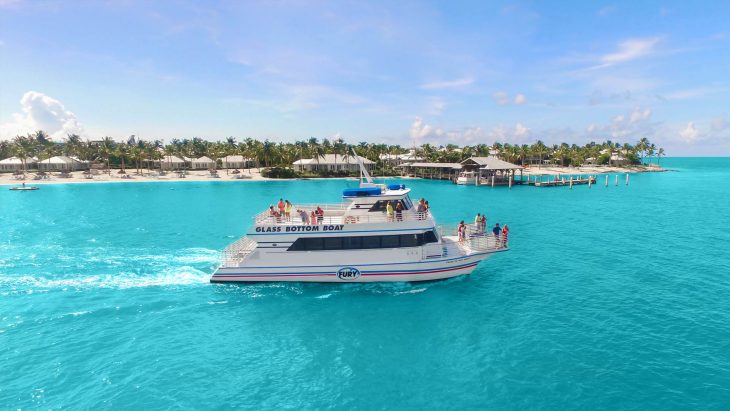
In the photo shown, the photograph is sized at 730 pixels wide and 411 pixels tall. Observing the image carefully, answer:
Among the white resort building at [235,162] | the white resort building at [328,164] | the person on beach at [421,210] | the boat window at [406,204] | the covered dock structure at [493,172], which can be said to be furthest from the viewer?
the white resort building at [235,162]

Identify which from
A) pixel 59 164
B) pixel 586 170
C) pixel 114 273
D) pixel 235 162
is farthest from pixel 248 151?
pixel 586 170

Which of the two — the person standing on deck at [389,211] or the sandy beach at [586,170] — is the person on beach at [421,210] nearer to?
the person standing on deck at [389,211]

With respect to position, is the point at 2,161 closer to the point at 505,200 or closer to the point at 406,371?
the point at 505,200

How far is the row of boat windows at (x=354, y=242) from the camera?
77.6 ft

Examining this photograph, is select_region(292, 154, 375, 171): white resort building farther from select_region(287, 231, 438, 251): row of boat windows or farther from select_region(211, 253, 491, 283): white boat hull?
select_region(287, 231, 438, 251): row of boat windows

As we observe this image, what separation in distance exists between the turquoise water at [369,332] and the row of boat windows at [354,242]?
2.53 metres

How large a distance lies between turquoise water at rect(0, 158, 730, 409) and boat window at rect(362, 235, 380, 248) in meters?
2.72

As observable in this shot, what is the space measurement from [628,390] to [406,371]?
827 cm

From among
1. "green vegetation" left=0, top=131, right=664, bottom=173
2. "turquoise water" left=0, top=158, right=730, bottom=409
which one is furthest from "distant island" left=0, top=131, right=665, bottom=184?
"turquoise water" left=0, top=158, right=730, bottom=409

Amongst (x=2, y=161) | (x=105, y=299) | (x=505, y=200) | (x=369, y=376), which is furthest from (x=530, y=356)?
(x=2, y=161)

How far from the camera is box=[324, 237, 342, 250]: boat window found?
933 inches

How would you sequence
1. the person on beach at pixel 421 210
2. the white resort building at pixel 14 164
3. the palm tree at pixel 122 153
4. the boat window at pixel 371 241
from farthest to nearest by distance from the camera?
the palm tree at pixel 122 153
the white resort building at pixel 14 164
the person on beach at pixel 421 210
the boat window at pixel 371 241

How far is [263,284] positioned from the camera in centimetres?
2450

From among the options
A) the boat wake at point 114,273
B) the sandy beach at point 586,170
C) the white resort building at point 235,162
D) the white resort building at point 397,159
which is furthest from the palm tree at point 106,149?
the sandy beach at point 586,170
